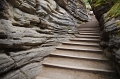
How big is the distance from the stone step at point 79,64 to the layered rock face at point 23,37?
1.37 ft

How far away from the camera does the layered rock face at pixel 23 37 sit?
2061 millimetres

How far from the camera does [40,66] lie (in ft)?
10.3

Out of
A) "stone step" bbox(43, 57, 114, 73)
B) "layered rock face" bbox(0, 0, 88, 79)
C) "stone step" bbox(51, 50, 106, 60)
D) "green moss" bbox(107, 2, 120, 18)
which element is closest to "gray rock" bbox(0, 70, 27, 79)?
"layered rock face" bbox(0, 0, 88, 79)

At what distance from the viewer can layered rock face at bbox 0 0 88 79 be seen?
206 cm

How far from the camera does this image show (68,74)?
2883mm

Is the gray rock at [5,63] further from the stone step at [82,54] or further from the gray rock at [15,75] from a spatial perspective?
the stone step at [82,54]

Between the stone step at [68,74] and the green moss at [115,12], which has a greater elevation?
the green moss at [115,12]

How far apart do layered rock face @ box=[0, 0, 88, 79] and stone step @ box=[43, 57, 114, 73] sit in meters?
0.42

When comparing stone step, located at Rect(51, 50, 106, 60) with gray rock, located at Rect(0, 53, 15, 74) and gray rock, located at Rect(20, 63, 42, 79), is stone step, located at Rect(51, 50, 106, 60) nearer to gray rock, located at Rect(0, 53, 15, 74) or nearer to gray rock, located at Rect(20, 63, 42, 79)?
gray rock, located at Rect(20, 63, 42, 79)

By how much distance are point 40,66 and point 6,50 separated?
4.43 feet

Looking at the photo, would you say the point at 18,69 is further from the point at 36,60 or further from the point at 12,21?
the point at 12,21

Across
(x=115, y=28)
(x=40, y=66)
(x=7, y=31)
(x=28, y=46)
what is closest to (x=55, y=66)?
(x=40, y=66)

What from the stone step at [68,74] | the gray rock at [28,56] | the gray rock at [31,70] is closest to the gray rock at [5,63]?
the gray rock at [28,56]

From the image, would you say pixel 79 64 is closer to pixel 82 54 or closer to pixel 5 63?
pixel 82 54
